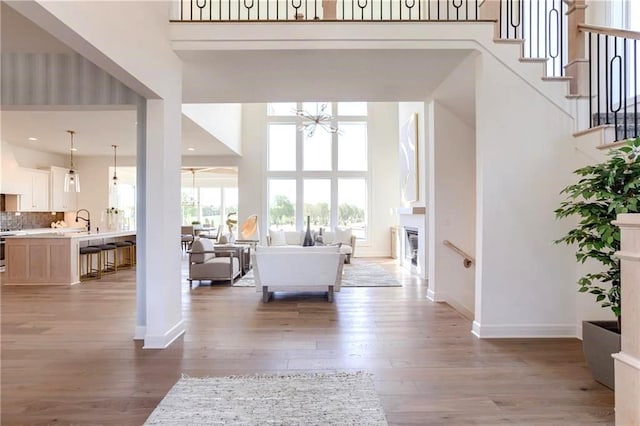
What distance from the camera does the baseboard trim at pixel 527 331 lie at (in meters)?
3.55

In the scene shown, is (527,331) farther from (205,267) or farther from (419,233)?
(205,267)

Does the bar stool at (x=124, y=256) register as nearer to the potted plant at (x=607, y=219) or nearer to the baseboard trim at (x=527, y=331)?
the baseboard trim at (x=527, y=331)

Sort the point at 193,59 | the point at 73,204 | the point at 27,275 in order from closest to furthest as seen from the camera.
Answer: the point at 193,59 → the point at 27,275 → the point at 73,204

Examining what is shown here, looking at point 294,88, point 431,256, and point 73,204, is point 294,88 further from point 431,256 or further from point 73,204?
point 73,204

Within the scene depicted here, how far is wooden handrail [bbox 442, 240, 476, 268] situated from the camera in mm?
4875

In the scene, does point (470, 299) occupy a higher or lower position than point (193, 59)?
lower

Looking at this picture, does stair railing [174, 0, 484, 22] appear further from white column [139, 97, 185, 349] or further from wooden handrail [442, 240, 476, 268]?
wooden handrail [442, 240, 476, 268]

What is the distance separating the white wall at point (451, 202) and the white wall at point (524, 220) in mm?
1402

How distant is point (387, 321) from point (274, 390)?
6.42 feet

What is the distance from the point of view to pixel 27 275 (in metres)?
6.40

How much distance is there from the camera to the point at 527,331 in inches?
140

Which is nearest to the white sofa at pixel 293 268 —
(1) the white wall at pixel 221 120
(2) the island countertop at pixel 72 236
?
(1) the white wall at pixel 221 120

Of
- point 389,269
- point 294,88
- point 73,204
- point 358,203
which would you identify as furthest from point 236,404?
point 73,204

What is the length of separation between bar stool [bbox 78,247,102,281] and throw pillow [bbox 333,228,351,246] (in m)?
5.59
